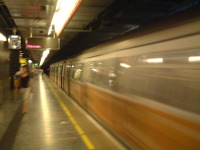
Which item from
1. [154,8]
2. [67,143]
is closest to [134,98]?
[67,143]

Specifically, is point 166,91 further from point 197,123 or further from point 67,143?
point 67,143

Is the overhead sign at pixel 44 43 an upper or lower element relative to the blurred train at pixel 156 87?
upper

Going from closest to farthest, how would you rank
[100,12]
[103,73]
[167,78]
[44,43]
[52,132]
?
[167,78]
[52,132]
[103,73]
[100,12]
[44,43]

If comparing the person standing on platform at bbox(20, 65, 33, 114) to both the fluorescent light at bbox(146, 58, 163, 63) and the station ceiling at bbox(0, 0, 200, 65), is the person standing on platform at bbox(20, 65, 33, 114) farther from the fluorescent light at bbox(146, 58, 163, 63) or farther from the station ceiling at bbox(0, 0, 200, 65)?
the fluorescent light at bbox(146, 58, 163, 63)

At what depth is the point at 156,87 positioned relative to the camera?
11.3ft

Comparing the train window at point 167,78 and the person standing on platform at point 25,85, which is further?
the person standing on platform at point 25,85

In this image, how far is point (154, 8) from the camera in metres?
9.18

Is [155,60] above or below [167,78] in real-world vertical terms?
above

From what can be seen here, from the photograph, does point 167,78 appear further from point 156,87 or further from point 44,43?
point 44,43

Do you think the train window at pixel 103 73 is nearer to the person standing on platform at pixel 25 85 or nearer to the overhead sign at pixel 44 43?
the person standing on platform at pixel 25 85

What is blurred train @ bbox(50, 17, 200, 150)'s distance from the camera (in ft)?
8.87

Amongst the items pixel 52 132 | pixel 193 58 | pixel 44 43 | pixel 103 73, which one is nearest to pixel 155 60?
pixel 193 58

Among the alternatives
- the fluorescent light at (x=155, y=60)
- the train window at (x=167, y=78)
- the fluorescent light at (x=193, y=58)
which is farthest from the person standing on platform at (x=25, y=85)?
the fluorescent light at (x=193, y=58)

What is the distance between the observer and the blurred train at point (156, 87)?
106 inches
